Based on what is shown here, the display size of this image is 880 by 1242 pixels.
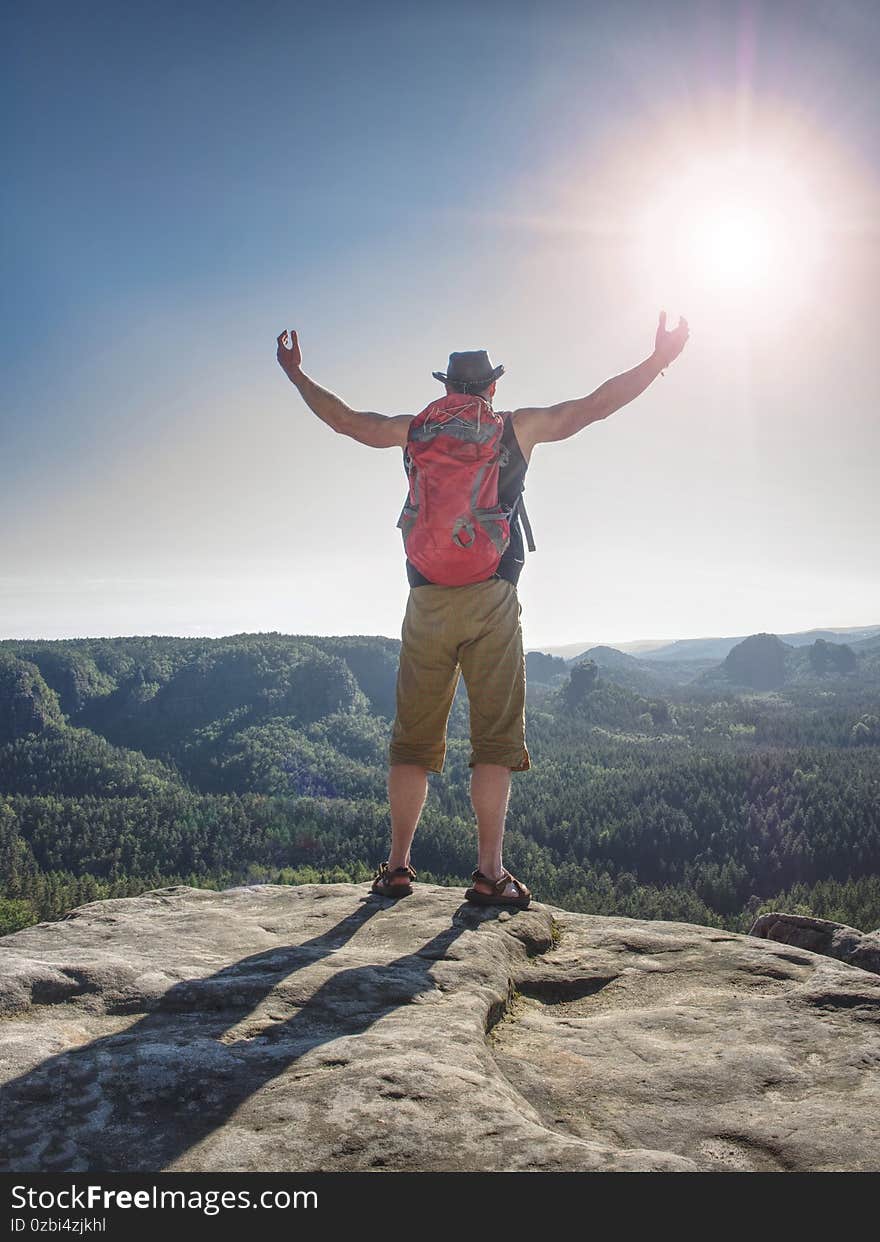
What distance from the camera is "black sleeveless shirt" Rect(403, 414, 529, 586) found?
19.3ft

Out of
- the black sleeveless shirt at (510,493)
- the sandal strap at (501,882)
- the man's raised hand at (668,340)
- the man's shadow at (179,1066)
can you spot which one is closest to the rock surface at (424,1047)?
the man's shadow at (179,1066)

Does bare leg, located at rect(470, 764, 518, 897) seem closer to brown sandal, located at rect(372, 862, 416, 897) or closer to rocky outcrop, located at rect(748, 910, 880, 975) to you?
brown sandal, located at rect(372, 862, 416, 897)

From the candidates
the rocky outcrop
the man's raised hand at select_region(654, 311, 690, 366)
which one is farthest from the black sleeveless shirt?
the rocky outcrop

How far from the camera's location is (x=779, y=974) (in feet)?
15.3

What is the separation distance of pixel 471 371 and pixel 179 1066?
5243 mm

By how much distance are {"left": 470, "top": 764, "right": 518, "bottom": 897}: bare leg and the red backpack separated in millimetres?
1564

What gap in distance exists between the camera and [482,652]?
5.86 metres

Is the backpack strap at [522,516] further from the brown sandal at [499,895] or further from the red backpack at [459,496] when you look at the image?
the brown sandal at [499,895]

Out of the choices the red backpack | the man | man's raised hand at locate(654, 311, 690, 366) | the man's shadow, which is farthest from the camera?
man's raised hand at locate(654, 311, 690, 366)

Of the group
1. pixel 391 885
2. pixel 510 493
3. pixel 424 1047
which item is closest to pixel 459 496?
pixel 510 493

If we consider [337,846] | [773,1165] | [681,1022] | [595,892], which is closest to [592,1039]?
[681,1022]

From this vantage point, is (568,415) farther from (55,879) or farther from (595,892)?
(55,879)
